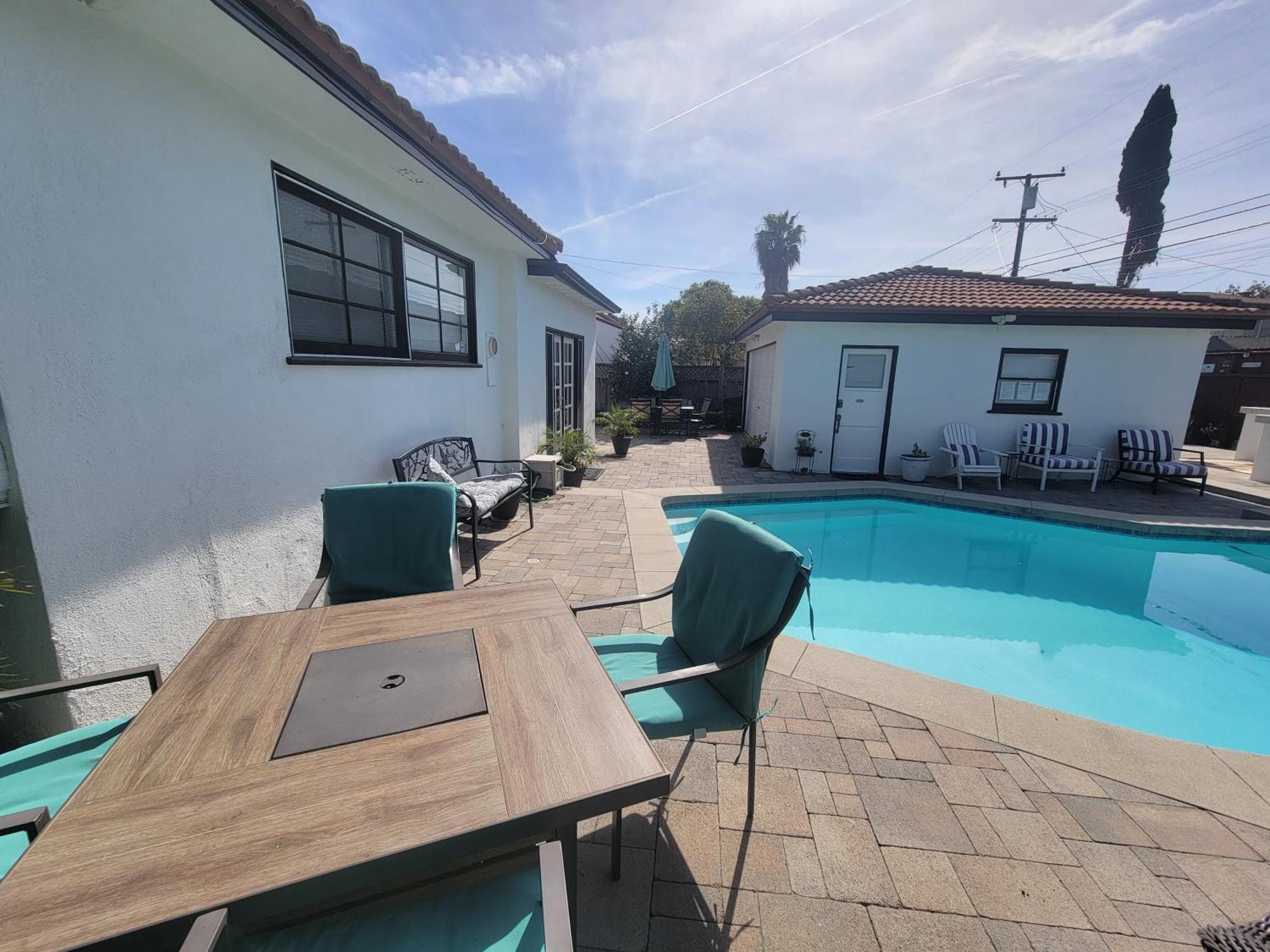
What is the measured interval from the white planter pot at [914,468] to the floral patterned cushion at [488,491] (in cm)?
603

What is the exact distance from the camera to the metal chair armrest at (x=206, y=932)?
681mm

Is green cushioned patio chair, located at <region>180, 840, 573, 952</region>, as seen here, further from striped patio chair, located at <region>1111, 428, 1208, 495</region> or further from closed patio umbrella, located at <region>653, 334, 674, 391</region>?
closed patio umbrella, located at <region>653, 334, 674, 391</region>

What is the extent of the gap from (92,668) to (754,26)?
588 centimetres

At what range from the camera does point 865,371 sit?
8062 mm

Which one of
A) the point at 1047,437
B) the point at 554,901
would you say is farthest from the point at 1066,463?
the point at 554,901

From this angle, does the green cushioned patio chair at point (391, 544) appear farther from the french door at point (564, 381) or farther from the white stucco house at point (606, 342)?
Result: the white stucco house at point (606, 342)

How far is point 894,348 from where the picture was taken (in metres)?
7.91

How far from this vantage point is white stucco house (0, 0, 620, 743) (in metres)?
1.79

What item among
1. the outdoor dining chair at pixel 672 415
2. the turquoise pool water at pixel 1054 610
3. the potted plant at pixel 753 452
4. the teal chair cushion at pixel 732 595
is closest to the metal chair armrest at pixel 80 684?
the teal chair cushion at pixel 732 595

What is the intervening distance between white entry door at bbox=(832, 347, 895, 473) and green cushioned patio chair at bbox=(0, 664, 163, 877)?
848cm

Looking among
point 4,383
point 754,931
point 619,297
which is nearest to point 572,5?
point 4,383

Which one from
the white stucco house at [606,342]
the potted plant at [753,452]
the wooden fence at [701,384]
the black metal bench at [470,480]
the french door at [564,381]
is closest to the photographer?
the black metal bench at [470,480]

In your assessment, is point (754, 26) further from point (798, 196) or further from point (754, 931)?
point (798, 196)

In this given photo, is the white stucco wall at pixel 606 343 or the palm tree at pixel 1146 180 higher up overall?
the palm tree at pixel 1146 180
